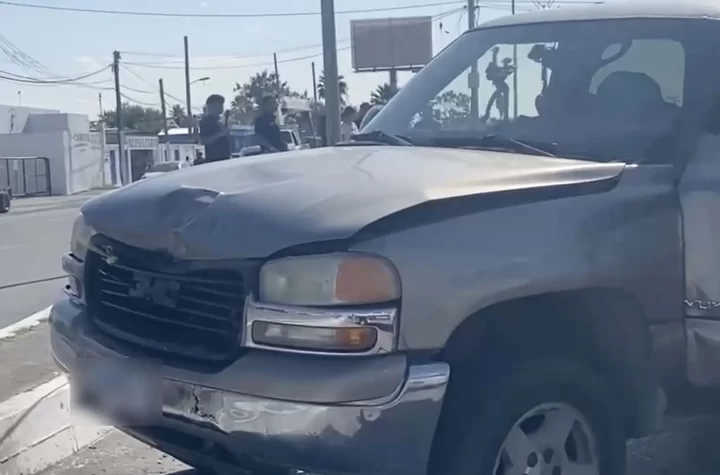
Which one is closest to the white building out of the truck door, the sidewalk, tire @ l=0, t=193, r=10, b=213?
tire @ l=0, t=193, r=10, b=213

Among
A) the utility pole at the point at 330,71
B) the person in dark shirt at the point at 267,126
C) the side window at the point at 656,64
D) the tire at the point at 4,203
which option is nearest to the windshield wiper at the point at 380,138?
the side window at the point at 656,64

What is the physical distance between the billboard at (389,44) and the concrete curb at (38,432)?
39303mm

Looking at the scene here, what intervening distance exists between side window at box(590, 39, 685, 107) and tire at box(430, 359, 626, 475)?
4.09ft

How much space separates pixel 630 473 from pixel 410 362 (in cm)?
205

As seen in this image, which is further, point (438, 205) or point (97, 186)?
point (97, 186)

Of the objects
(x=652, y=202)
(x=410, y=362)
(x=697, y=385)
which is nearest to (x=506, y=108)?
(x=652, y=202)

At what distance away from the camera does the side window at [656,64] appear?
4090 millimetres

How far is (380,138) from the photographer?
15.1 ft

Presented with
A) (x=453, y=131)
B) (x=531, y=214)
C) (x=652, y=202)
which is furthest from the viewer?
(x=453, y=131)

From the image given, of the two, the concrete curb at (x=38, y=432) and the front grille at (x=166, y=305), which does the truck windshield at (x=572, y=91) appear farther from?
the concrete curb at (x=38, y=432)

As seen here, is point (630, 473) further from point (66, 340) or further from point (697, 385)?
point (66, 340)

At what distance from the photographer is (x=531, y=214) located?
11.0 ft

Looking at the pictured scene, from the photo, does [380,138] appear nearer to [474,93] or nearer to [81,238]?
[474,93]

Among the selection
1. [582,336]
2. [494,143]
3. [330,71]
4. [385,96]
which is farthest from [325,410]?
[385,96]
